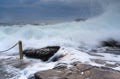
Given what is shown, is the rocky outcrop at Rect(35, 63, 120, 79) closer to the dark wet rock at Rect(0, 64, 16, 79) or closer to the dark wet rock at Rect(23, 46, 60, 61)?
the dark wet rock at Rect(0, 64, 16, 79)

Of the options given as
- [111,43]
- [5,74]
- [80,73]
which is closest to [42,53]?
[5,74]

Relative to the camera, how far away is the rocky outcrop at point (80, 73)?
7.16 metres

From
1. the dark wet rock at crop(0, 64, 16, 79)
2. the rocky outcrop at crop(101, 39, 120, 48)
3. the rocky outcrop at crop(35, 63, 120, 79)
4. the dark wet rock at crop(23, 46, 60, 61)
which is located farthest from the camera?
the rocky outcrop at crop(101, 39, 120, 48)

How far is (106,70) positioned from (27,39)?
11.6 metres

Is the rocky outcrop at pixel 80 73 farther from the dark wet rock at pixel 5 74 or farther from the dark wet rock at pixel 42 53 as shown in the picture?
Answer: the dark wet rock at pixel 42 53

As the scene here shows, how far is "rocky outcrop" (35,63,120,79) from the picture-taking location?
716cm

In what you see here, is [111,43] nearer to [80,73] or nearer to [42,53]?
[42,53]

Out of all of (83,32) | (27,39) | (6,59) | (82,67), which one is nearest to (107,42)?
(83,32)

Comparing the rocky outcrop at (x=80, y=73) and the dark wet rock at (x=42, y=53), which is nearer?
the rocky outcrop at (x=80, y=73)

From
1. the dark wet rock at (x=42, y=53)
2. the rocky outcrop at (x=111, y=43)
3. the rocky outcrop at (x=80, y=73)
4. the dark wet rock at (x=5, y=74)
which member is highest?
the rocky outcrop at (x=111, y=43)

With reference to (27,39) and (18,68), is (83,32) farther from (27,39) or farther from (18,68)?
(18,68)

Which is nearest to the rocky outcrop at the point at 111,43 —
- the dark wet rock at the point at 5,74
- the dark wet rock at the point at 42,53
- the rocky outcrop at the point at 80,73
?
the dark wet rock at the point at 42,53

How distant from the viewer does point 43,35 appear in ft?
64.5

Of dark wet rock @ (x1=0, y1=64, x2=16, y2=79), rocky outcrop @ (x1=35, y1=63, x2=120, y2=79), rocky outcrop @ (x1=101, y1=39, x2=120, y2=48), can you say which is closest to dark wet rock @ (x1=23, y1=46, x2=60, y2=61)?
dark wet rock @ (x1=0, y1=64, x2=16, y2=79)
